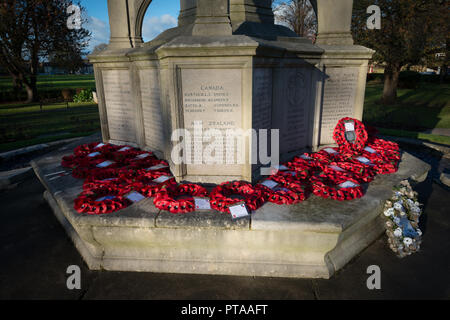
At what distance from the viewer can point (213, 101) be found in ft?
15.5

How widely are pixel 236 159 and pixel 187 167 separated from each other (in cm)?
92

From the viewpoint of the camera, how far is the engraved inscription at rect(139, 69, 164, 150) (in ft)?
19.6

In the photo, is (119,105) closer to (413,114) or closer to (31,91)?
(413,114)

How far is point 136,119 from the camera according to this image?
22.9 ft

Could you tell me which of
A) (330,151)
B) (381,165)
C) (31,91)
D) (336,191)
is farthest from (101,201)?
(31,91)

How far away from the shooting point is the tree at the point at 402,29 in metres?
15.3

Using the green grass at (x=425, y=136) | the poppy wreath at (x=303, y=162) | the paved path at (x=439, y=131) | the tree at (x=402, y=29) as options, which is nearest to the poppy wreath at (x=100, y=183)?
the poppy wreath at (x=303, y=162)

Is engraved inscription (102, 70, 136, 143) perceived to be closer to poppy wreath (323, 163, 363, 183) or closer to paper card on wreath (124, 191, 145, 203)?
paper card on wreath (124, 191, 145, 203)

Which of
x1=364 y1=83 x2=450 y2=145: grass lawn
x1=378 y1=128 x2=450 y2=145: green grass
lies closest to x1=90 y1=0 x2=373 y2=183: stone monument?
x1=378 y1=128 x2=450 y2=145: green grass

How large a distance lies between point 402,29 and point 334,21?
12673mm

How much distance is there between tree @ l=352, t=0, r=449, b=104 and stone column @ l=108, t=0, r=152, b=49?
1512 cm

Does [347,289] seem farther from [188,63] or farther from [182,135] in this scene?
[188,63]

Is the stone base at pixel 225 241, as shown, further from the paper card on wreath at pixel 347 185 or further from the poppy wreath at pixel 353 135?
the poppy wreath at pixel 353 135
